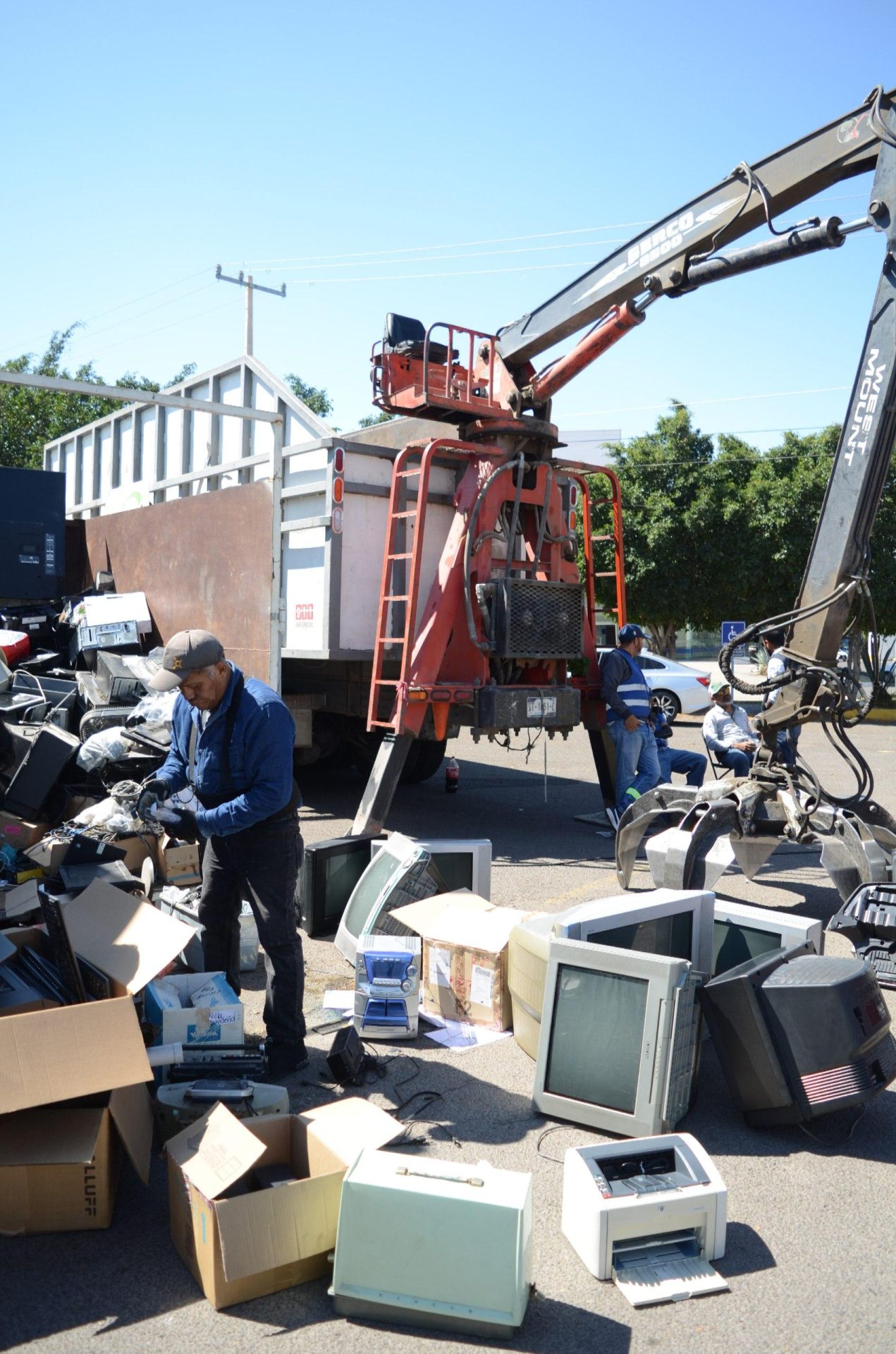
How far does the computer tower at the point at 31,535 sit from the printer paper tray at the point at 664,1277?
10.1m

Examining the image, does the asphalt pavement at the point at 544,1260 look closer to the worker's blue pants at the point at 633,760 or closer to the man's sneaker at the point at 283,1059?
the man's sneaker at the point at 283,1059

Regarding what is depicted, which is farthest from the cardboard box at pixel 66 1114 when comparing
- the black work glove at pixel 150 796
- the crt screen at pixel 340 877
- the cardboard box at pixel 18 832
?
the cardboard box at pixel 18 832

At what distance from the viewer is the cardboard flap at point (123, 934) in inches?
144

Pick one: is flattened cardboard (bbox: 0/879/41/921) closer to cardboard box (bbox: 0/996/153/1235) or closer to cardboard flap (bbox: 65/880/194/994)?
cardboard flap (bbox: 65/880/194/994)

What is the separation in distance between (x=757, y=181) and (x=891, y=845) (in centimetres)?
414

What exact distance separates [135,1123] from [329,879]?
270cm

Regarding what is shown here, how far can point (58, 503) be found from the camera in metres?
11.5

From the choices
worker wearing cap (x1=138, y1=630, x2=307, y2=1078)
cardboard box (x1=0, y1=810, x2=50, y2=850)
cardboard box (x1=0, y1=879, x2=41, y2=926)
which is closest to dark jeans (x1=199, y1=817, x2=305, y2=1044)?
worker wearing cap (x1=138, y1=630, x2=307, y2=1078)

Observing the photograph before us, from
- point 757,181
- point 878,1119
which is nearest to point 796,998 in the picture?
point 878,1119

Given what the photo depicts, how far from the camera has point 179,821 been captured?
167 inches

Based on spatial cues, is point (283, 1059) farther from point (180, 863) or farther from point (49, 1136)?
point (180, 863)

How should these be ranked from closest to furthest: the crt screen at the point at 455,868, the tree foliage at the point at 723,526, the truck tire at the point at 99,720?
the crt screen at the point at 455,868, the truck tire at the point at 99,720, the tree foliage at the point at 723,526

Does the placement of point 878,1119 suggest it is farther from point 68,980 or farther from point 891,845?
point 68,980

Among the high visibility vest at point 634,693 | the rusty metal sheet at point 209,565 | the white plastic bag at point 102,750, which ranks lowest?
the white plastic bag at point 102,750
